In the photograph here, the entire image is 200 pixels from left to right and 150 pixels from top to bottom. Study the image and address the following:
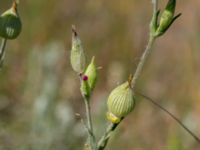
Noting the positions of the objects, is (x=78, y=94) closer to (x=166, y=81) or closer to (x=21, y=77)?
(x=21, y=77)

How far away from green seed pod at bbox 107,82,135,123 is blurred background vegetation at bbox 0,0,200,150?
902mm

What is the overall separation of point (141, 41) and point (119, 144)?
7.44 ft

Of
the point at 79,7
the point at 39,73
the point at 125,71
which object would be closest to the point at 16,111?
the point at 39,73

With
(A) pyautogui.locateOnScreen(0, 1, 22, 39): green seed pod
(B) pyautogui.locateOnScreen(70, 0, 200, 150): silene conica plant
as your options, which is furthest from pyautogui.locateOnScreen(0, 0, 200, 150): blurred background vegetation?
(A) pyautogui.locateOnScreen(0, 1, 22, 39): green seed pod

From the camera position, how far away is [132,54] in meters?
5.97

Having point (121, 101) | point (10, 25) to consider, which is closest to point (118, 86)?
point (121, 101)

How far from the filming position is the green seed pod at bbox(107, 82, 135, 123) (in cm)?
237

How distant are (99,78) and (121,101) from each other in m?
3.38

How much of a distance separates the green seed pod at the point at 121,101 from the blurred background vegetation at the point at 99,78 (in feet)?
2.96

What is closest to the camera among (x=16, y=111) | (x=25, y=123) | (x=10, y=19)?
(x=10, y=19)

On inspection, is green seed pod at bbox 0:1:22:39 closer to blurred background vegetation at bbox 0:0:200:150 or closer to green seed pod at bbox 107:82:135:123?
green seed pod at bbox 107:82:135:123

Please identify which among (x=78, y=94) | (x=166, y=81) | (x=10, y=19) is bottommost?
(x=166, y=81)

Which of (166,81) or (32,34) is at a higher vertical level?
(32,34)

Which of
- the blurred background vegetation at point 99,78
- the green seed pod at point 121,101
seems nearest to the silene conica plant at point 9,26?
the green seed pod at point 121,101
